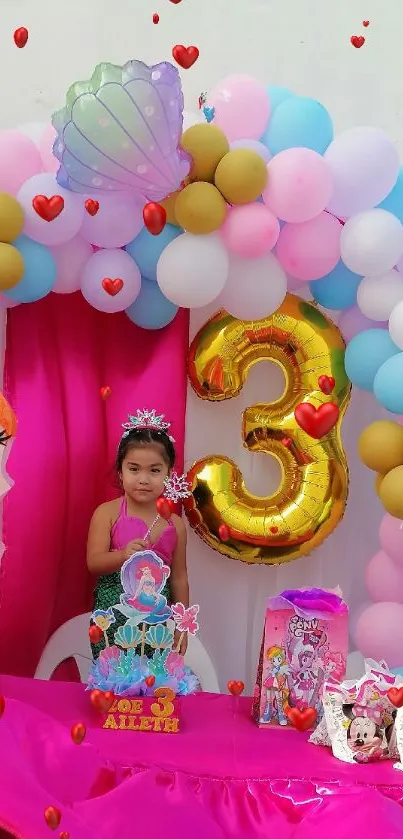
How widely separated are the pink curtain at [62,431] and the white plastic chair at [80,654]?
3 centimetres

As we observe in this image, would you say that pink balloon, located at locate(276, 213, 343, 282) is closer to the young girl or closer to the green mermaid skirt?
the young girl

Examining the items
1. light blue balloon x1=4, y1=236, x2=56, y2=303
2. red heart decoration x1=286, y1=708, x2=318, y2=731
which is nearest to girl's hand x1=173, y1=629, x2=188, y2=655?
red heart decoration x1=286, y1=708, x2=318, y2=731

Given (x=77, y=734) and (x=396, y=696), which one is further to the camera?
(x=396, y=696)

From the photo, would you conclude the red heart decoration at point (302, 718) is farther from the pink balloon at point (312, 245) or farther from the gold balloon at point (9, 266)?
the gold balloon at point (9, 266)

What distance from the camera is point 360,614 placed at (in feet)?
8.76

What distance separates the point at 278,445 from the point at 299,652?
618mm

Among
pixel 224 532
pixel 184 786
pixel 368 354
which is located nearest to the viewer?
pixel 184 786

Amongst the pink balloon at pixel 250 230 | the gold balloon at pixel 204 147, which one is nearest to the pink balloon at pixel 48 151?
the gold balloon at pixel 204 147

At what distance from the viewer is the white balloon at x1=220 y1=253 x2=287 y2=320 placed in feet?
7.95

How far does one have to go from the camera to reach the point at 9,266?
90.8 inches

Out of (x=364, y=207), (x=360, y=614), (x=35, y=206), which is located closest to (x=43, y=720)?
(x=360, y=614)

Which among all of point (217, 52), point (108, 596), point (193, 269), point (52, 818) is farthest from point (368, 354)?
point (52, 818)

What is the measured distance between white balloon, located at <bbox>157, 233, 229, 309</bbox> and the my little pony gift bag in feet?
2.57

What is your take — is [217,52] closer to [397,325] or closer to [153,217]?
[153,217]
